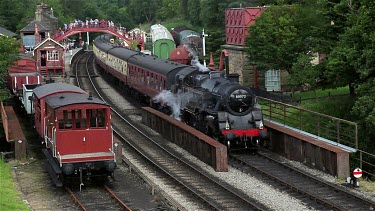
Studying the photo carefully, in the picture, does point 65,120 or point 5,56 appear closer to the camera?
point 65,120

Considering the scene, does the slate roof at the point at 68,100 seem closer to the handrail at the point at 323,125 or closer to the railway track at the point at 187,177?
the railway track at the point at 187,177

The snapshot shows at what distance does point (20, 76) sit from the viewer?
1467 inches

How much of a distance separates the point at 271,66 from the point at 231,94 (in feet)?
47.0

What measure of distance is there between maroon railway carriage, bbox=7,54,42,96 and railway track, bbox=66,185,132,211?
51.8 feet

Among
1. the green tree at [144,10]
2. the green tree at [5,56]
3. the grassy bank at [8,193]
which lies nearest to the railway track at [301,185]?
the grassy bank at [8,193]

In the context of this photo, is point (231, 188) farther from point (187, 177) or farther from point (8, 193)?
point (8, 193)

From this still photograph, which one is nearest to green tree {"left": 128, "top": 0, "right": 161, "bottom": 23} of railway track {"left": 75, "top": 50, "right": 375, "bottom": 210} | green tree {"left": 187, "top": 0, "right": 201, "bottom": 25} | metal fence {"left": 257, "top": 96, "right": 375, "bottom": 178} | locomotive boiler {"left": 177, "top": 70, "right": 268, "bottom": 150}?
green tree {"left": 187, "top": 0, "right": 201, "bottom": 25}

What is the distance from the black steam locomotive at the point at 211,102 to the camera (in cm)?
2512

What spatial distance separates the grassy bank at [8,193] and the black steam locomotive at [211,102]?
26.5 ft

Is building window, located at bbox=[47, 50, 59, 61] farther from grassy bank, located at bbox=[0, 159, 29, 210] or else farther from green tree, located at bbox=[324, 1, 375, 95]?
grassy bank, located at bbox=[0, 159, 29, 210]

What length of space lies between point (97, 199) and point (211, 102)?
27.8ft

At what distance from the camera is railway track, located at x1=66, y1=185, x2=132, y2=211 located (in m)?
18.3

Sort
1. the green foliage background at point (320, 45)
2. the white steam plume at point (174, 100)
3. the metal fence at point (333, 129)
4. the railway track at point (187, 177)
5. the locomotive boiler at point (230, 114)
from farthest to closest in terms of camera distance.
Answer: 1. the white steam plume at point (174, 100)
2. the green foliage background at point (320, 45)
3. the locomotive boiler at point (230, 114)
4. the metal fence at point (333, 129)
5. the railway track at point (187, 177)

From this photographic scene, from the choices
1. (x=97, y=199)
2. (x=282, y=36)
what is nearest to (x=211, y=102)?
(x=97, y=199)
